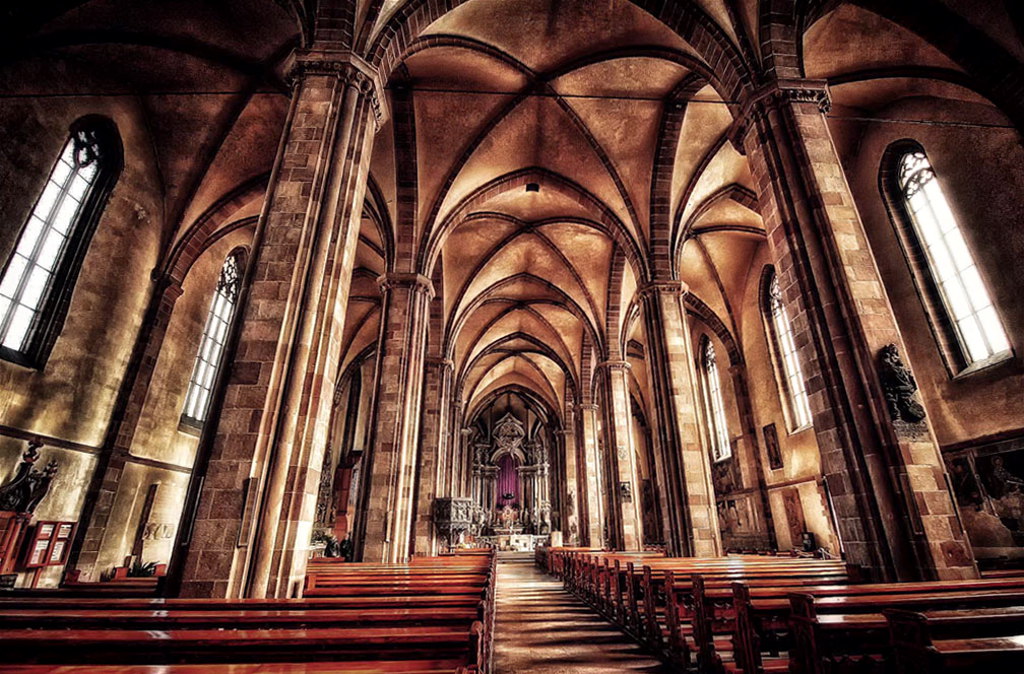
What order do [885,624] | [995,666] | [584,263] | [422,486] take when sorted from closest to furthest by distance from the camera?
1. [995,666]
2. [885,624]
3. [422,486]
4. [584,263]

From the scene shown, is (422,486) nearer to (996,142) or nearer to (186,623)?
(186,623)

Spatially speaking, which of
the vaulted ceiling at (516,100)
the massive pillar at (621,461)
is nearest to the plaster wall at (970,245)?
the vaulted ceiling at (516,100)

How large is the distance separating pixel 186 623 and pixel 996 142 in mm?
12721

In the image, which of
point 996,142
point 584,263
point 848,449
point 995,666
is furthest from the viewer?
point 584,263

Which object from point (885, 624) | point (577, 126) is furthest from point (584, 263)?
point (885, 624)

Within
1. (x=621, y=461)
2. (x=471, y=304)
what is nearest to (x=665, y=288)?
(x=621, y=461)

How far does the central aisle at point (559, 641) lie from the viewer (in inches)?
188

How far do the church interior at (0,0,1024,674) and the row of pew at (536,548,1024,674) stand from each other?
0.09 feet

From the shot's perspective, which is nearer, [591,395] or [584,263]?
[584,263]

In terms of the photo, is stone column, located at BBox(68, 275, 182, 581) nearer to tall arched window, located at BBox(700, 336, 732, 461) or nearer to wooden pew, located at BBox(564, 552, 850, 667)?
wooden pew, located at BBox(564, 552, 850, 667)

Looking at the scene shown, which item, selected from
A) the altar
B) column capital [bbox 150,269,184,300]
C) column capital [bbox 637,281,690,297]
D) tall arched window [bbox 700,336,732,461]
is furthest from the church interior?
→ the altar

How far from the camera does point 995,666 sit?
170 cm

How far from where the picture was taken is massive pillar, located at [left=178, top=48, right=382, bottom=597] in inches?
164

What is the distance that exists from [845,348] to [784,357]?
10873 mm
